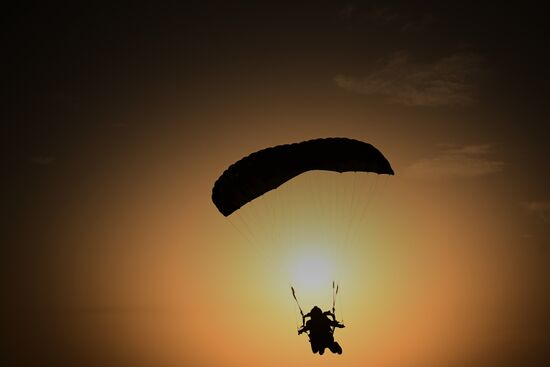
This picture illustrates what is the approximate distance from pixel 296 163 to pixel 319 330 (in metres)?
5.66

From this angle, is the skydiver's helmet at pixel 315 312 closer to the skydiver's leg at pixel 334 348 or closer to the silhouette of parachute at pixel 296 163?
the skydiver's leg at pixel 334 348

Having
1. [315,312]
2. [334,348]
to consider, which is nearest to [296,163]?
[315,312]

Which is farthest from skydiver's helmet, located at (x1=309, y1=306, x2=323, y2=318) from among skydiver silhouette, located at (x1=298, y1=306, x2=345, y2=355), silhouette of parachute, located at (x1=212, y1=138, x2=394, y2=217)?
silhouette of parachute, located at (x1=212, y1=138, x2=394, y2=217)

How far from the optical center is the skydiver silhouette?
27672mm

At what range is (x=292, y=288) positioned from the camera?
2750cm

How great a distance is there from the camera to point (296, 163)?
90.3ft

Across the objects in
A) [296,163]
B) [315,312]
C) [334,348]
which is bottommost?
[334,348]

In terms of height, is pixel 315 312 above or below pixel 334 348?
above

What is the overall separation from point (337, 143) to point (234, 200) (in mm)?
4047

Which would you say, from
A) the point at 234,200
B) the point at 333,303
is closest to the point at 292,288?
the point at 333,303

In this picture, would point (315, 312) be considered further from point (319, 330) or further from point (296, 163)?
point (296, 163)

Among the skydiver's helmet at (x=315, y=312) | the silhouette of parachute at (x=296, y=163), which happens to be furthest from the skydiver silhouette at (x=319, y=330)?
the silhouette of parachute at (x=296, y=163)

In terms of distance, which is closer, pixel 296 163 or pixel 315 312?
pixel 296 163

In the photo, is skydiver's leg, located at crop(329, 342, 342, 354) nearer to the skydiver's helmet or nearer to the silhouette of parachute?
the skydiver's helmet
